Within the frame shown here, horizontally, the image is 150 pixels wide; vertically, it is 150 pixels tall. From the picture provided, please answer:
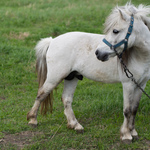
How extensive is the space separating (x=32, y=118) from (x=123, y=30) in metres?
2.08

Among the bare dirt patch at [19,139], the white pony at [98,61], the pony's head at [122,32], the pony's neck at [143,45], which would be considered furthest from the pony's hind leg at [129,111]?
the bare dirt patch at [19,139]

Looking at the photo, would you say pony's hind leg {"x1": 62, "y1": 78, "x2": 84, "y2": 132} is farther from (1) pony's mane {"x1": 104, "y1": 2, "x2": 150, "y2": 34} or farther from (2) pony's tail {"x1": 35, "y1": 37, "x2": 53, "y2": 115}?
(1) pony's mane {"x1": 104, "y1": 2, "x2": 150, "y2": 34}

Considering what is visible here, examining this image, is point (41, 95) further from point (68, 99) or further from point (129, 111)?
point (129, 111)

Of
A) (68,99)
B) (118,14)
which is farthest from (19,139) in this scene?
(118,14)

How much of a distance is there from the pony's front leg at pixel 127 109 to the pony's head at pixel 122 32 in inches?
21.8

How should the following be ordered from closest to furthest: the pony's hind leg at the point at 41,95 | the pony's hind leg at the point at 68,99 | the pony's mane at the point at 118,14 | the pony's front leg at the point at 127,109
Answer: the pony's mane at the point at 118,14 < the pony's front leg at the point at 127,109 < the pony's hind leg at the point at 41,95 < the pony's hind leg at the point at 68,99

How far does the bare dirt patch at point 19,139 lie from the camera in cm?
374

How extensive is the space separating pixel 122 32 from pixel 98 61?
76 centimetres

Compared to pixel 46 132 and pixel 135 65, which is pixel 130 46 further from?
pixel 46 132

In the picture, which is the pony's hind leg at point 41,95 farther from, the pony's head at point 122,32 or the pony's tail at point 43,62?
the pony's head at point 122,32

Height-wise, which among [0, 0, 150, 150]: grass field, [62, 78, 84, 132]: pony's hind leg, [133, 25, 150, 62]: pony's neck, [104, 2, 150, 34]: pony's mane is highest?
[104, 2, 150, 34]: pony's mane

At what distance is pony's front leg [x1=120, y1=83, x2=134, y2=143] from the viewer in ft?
11.8

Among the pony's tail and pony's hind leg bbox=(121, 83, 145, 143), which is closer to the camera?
pony's hind leg bbox=(121, 83, 145, 143)

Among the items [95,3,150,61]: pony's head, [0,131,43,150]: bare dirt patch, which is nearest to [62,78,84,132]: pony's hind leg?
[0,131,43,150]: bare dirt patch
